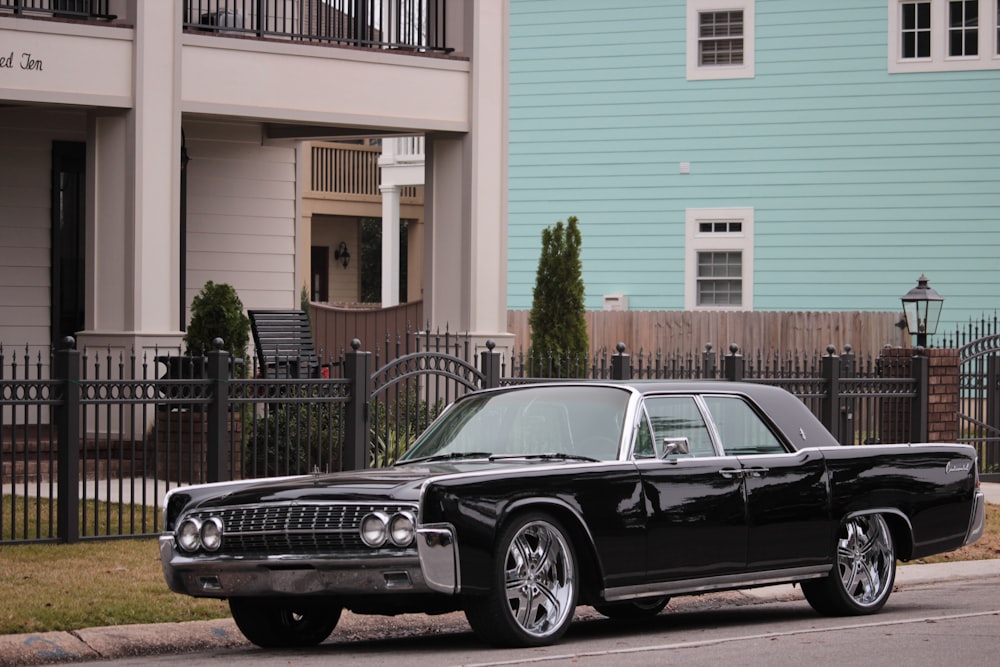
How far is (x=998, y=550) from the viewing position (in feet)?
46.2

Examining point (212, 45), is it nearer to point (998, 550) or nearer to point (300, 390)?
point (300, 390)

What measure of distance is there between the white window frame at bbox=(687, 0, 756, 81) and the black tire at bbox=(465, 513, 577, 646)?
22.0 meters

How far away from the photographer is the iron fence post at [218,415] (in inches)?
521

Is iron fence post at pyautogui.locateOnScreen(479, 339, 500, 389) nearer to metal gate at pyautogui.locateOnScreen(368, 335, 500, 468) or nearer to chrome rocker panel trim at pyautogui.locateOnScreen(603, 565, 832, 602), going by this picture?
metal gate at pyautogui.locateOnScreen(368, 335, 500, 468)

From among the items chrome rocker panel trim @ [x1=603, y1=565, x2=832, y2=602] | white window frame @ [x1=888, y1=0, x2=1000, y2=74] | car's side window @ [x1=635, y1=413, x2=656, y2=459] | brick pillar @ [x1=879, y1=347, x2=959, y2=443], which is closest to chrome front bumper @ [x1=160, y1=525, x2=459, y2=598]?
chrome rocker panel trim @ [x1=603, y1=565, x2=832, y2=602]

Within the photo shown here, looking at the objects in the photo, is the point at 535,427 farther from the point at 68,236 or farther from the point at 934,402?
the point at 68,236

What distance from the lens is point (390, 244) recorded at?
3425 centimetres

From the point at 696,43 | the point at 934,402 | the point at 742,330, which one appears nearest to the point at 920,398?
the point at 934,402

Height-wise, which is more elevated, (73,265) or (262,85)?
(262,85)

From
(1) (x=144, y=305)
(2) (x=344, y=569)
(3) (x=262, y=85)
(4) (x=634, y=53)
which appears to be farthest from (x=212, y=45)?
(4) (x=634, y=53)

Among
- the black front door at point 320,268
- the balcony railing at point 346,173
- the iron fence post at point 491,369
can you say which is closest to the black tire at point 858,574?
the iron fence post at point 491,369

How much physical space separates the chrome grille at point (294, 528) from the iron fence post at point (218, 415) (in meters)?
4.78

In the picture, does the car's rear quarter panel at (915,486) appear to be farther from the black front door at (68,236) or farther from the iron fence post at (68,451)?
the black front door at (68,236)

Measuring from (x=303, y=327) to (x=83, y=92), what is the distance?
3.68 m
